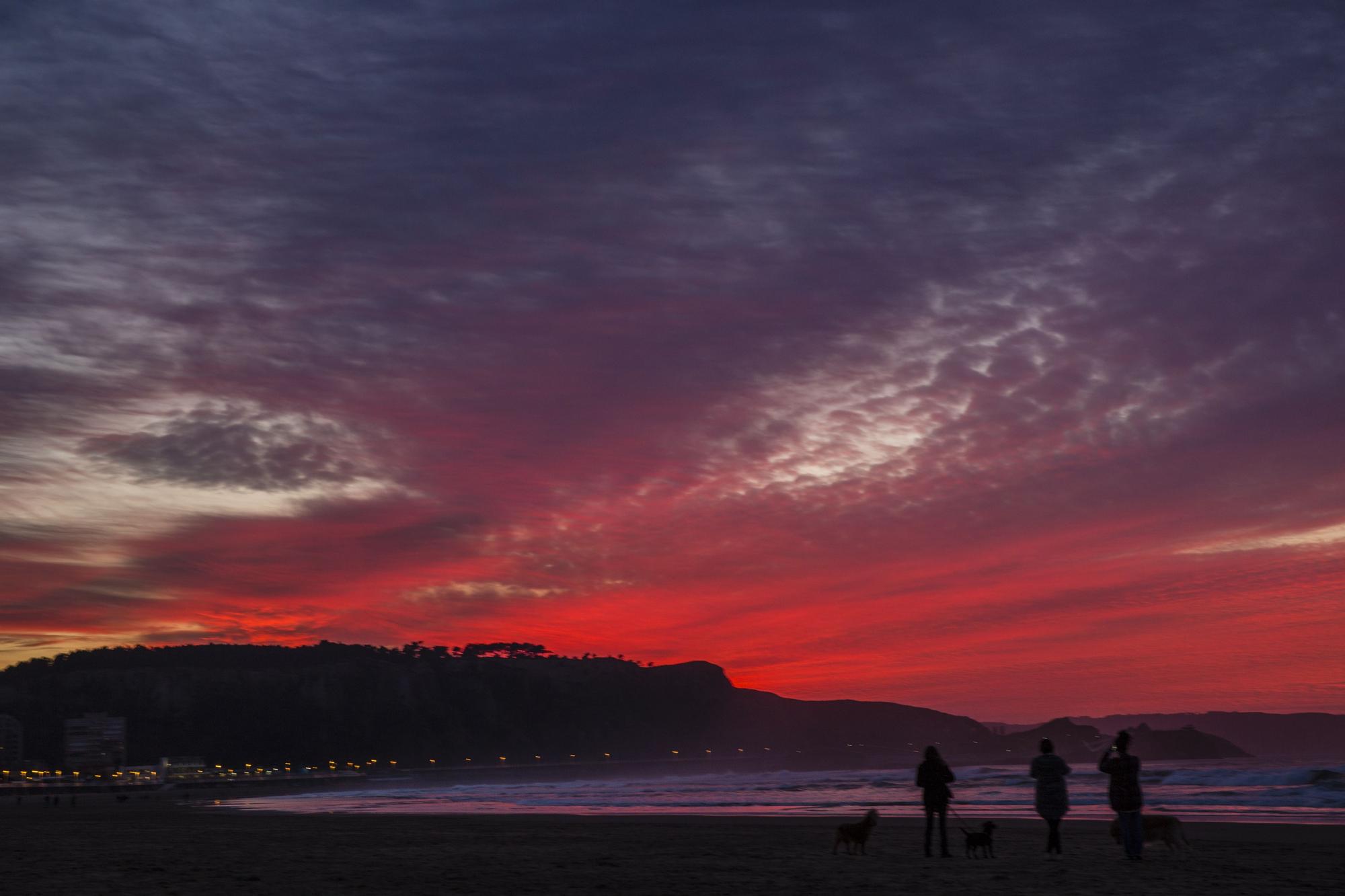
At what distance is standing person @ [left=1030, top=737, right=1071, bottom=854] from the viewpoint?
21062 mm

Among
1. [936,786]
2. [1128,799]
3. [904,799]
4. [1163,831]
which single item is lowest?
[904,799]

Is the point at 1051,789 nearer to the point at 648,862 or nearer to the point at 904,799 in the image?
the point at 648,862

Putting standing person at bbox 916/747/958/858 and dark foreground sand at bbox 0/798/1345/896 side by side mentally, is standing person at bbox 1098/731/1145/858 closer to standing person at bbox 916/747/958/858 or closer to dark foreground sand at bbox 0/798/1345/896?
dark foreground sand at bbox 0/798/1345/896

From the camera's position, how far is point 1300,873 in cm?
1842

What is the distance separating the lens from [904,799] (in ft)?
175

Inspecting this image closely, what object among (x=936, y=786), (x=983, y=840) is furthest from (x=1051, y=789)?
(x=936, y=786)

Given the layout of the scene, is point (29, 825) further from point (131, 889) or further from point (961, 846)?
point (961, 846)

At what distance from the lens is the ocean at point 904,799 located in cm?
4047

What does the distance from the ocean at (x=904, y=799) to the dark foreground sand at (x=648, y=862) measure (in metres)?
9.51

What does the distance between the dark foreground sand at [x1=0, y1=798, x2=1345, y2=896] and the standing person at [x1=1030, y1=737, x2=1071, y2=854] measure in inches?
29.5

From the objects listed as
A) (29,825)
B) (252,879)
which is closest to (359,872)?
(252,879)

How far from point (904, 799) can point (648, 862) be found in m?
34.5

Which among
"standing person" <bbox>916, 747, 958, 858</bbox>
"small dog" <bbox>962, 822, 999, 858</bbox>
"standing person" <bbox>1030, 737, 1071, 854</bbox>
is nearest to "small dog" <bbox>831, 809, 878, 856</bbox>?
"standing person" <bbox>916, 747, 958, 858</bbox>

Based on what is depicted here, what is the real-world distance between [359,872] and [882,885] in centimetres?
912
